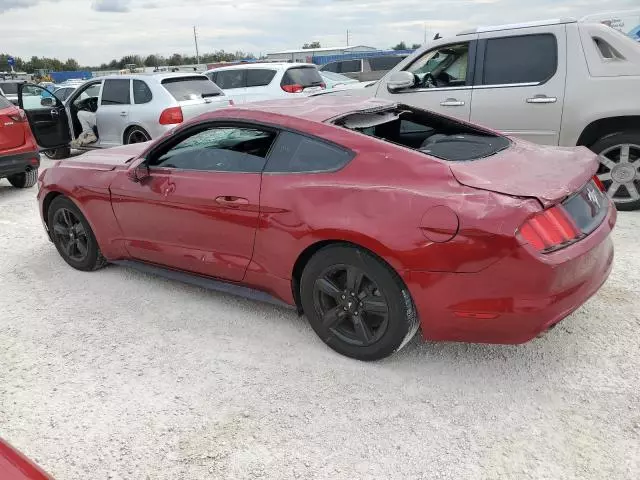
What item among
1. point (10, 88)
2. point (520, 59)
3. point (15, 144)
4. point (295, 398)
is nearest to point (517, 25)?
point (520, 59)

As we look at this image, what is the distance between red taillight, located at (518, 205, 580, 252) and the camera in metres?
2.44

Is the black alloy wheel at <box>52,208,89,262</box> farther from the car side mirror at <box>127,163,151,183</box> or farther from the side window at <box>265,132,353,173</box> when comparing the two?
the side window at <box>265,132,353,173</box>

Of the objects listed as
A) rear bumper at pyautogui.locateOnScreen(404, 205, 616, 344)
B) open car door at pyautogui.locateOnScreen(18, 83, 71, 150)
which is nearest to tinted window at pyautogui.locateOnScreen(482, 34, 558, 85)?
rear bumper at pyautogui.locateOnScreen(404, 205, 616, 344)

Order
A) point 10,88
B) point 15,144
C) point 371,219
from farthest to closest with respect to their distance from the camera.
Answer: point 10,88
point 15,144
point 371,219

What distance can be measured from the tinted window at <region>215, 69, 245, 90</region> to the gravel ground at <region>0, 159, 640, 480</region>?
857cm

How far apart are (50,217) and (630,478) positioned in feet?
14.9

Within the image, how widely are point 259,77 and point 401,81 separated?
18.9 ft

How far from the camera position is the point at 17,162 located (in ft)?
24.0

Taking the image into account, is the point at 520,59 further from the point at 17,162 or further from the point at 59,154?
the point at 59,154

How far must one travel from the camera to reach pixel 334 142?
3.02 metres

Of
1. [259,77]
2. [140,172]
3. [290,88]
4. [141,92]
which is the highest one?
[259,77]

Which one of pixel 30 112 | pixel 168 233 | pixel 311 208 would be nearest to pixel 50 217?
pixel 168 233

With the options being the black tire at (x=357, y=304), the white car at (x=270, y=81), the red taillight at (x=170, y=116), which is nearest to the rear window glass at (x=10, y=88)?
the white car at (x=270, y=81)

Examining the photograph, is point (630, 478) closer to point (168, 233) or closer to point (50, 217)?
point (168, 233)
